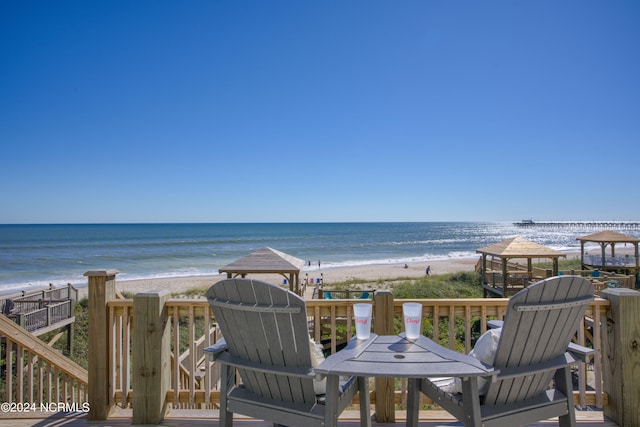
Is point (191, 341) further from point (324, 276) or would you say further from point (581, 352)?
point (324, 276)

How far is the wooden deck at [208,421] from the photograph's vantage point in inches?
86.5

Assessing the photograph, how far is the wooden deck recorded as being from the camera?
2197 mm

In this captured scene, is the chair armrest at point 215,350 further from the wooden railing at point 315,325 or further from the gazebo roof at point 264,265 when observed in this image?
the gazebo roof at point 264,265

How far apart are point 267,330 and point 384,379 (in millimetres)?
1104

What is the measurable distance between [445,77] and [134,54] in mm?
8862

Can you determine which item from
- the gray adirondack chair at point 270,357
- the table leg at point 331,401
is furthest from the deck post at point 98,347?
the table leg at point 331,401

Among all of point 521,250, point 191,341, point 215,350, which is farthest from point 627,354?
point 521,250

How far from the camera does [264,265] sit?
7762 millimetres

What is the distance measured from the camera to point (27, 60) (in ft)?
31.1

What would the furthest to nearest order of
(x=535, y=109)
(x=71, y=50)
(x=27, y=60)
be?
1. (x=535, y=109)
2. (x=27, y=60)
3. (x=71, y=50)

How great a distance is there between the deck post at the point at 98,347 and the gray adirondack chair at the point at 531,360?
210cm

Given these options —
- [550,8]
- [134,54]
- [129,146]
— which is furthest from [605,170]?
[129,146]

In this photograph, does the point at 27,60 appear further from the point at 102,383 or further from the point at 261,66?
the point at 102,383

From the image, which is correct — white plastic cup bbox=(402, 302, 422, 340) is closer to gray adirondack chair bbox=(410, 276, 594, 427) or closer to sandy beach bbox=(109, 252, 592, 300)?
gray adirondack chair bbox=(410, 276, 594, 427)
